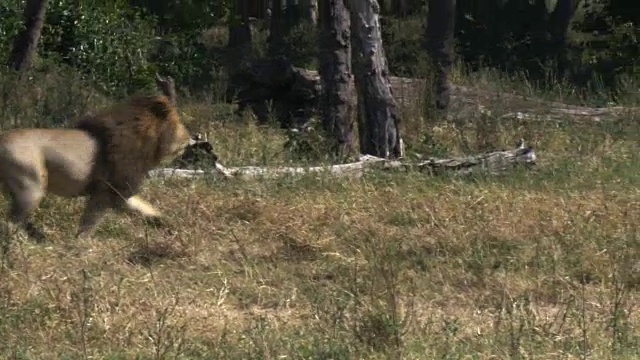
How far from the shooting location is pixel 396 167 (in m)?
10.3

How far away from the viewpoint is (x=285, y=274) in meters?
7.61

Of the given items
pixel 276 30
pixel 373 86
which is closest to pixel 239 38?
pixel 276 30

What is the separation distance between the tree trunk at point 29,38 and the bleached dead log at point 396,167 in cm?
598

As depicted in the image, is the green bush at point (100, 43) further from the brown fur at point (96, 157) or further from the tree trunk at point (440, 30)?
the brown fur at point (96, 157)

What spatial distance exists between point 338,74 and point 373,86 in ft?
1.64

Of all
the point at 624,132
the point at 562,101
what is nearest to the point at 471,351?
the point at 624,132

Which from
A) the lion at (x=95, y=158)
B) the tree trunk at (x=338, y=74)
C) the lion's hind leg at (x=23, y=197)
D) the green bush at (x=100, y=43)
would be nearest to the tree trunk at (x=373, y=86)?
the tree trunk at (x=338, y=74)

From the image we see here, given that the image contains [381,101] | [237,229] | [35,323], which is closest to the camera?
[35,323]

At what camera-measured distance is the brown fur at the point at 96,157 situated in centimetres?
796

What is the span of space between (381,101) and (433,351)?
6083 millimetres

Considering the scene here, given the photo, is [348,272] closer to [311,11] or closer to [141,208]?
[141,208]

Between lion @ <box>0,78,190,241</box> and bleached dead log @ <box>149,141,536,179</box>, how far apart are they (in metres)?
0.99

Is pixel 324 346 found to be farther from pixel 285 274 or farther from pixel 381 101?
pixel 381 101

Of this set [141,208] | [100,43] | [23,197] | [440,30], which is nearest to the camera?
[23,197]
